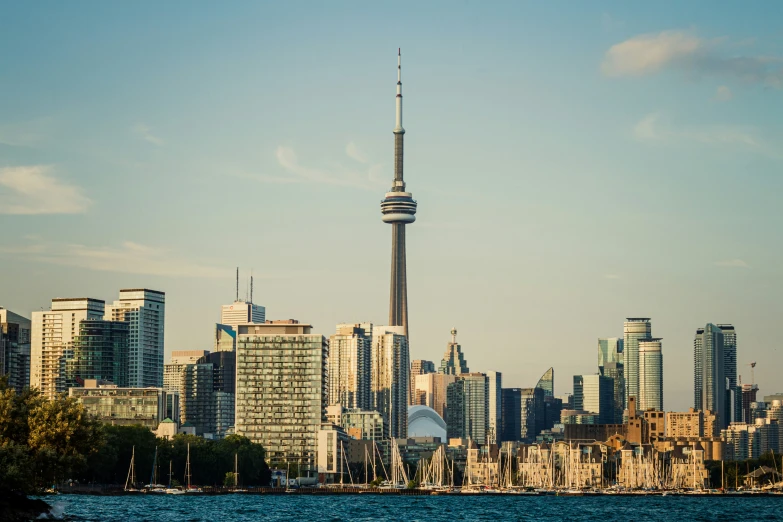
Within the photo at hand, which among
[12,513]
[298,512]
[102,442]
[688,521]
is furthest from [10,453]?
[688,521]

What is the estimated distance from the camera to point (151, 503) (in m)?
158

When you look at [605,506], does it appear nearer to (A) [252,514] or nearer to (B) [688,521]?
(B) [688,521]

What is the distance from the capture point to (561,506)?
189125 millimetres

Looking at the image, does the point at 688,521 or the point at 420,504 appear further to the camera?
the point at 420,504

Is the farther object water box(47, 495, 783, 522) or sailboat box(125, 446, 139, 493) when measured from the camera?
sailboat box(125, 446, 139, 493)

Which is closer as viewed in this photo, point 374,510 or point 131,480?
point 374,510

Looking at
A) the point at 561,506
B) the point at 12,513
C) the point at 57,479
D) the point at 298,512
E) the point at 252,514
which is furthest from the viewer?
the point at 561,506

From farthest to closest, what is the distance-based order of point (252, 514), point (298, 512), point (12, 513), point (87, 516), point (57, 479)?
point (298, 512) → point (252, 514) → point (87, 516) → point (57, 479) → point (12, 513)

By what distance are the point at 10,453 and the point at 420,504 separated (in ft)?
346

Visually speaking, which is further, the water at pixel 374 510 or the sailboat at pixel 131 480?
the sailboat at pixel 131 480

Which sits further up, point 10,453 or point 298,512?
point 10,453

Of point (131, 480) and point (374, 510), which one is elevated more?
point (131, 480)

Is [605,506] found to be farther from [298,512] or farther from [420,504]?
[298,512]

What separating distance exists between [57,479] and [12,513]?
16034 mm
